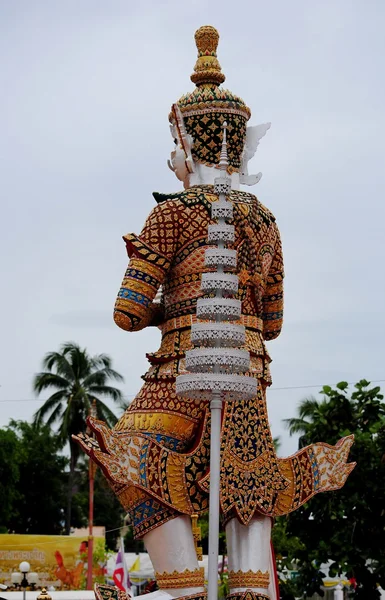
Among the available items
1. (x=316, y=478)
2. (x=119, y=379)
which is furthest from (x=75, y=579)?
(x=316, y=478)

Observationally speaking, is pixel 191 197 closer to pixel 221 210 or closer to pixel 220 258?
pixel 221 210

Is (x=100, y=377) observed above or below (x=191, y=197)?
above

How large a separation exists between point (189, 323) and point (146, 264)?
0.47 m

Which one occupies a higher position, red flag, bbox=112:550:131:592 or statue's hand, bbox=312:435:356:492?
red flag, bbox=112:550:131:592

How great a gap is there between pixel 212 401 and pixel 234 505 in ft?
3.10

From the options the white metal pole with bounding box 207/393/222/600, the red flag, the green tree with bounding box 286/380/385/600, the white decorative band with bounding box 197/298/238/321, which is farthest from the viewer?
the red flag

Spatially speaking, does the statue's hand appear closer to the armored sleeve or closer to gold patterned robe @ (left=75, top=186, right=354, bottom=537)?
gold patterned robe @ (left=75, top=186, right=354, bottom=537)

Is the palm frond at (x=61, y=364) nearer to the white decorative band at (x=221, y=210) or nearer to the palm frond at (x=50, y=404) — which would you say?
the palm frond at (x=50, y=404)

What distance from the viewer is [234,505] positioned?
783cm

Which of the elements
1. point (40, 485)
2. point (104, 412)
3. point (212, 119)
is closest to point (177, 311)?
point (212, 119)

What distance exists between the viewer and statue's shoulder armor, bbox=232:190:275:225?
8492 millimetres

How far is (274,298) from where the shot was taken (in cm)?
892

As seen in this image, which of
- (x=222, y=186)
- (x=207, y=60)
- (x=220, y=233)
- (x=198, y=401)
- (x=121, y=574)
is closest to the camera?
(x=220, y=233)

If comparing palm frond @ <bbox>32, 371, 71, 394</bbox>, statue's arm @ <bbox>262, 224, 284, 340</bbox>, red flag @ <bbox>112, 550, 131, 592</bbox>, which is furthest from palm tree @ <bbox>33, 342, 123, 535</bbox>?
statue's arm @ <bbox>262, 224, 284, 340</bbox>
